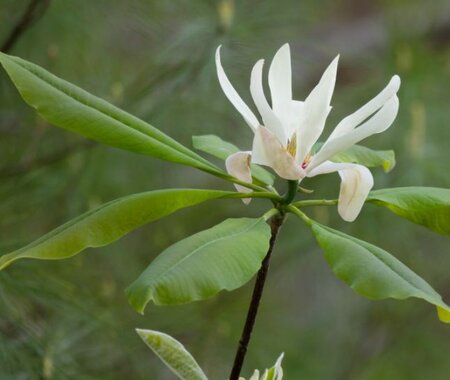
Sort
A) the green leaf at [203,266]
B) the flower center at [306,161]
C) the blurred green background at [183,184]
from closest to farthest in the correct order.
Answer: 1. the green leaf at [203,266]
2. the flower center at [306,161]
3. the blurred green background at [183,184]

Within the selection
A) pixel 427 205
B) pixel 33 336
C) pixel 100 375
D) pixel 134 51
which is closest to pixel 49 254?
pixel 427 205

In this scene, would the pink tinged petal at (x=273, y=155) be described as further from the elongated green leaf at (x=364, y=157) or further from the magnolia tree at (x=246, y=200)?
the elongated green leaf at (x=364, y=157)

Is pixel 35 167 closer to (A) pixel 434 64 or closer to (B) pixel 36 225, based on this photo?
(B) pixel 36 225

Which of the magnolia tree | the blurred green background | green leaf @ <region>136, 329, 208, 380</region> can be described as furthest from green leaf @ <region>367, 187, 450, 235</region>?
the blurred green background

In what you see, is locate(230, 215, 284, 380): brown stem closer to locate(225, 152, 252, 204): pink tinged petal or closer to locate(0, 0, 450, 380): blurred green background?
locate(225, 152, 252, 204): pink tinged petal

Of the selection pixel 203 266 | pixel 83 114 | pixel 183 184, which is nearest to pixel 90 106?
pixel 83 114

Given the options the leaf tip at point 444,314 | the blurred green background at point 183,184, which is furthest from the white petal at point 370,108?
the blurred green background at point 183,184

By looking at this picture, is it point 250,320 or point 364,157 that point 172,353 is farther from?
point 364,157
